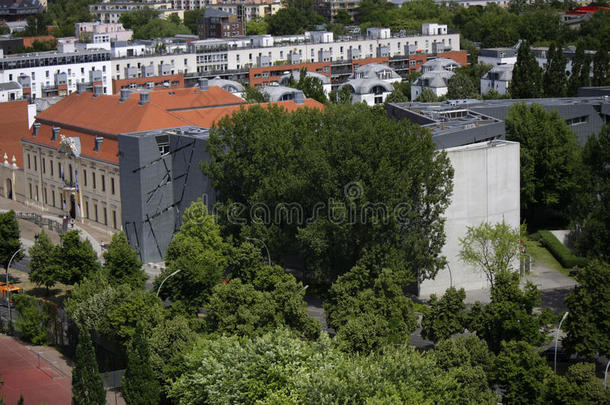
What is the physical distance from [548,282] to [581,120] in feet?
81.2

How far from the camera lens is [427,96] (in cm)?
13625

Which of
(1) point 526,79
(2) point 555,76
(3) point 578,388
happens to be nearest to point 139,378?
(3) point 578,388

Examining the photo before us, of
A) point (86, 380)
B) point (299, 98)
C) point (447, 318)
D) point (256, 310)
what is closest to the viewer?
point (86, 380)

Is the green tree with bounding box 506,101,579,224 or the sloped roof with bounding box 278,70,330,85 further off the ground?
the sloped roof with bounding box 278,70,330,85

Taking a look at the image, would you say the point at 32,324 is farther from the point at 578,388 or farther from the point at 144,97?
the point at 578,388

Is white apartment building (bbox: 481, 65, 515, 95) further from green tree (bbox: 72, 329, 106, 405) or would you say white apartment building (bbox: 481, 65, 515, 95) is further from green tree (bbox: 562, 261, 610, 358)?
green tree (bbox: 72, 329, 106, 405)

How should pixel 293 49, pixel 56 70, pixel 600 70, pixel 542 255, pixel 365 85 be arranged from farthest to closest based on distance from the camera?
pixel 293 49, pixel 56 70, pixel 365 85, pixel 600 70, pixel 542 255

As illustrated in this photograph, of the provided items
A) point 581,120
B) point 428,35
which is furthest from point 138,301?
point 428,35

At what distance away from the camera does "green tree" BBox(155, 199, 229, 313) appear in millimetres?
70312

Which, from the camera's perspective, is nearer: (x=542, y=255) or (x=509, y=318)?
(x=509, y=318)

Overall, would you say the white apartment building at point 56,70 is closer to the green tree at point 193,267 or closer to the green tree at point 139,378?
the green tree at point 193,267

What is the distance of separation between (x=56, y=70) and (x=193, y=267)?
97.7 meters

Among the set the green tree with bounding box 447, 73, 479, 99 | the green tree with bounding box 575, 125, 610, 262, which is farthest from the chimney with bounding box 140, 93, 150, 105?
the green tree with bounding box 447, 73, 479, 99

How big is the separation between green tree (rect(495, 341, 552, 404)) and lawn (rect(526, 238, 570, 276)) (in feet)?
91.3
